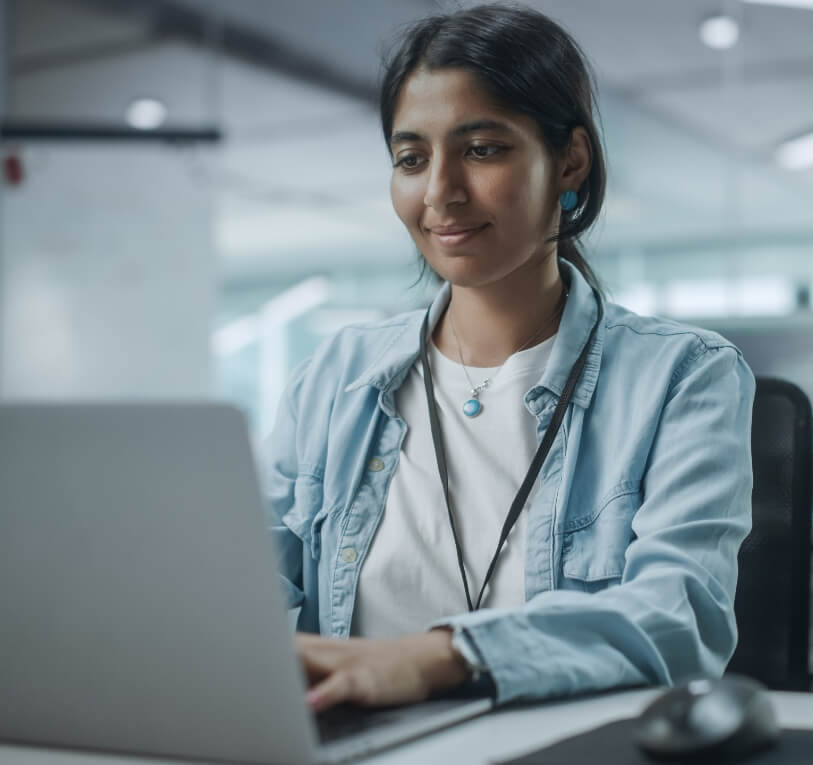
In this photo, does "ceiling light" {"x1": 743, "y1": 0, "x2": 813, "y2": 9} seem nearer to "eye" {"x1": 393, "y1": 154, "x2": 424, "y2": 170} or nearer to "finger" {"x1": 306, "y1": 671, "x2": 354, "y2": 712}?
"eye" {"x1": 393, "y1": 154, "x2": 424, "y2": 170}

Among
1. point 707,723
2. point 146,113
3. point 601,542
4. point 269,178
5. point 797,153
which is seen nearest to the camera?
point 707,723

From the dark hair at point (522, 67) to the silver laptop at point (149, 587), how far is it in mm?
781

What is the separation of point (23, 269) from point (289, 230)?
1315 mm

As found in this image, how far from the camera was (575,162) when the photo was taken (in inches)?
55.8

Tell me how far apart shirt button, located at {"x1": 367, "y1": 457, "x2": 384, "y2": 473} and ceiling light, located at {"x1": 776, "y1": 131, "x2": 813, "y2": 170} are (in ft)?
10.6

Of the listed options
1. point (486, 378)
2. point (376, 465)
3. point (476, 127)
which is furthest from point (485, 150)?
point (376, 465)

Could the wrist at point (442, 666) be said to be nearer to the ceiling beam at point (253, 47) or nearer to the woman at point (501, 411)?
the woman at point (501, 411)

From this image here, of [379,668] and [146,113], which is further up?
[146,113]

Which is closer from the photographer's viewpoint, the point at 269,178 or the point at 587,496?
the point at 587,496

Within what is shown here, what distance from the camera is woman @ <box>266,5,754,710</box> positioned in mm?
1203

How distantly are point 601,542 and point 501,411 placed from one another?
220 mm

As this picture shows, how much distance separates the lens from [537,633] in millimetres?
922

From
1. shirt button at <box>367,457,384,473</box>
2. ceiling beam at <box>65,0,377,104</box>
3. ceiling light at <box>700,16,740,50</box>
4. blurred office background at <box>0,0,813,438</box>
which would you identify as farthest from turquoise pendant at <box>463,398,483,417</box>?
ceiling beam at <box>65,0,377,104</box>

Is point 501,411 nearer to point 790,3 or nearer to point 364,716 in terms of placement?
point 364,716
